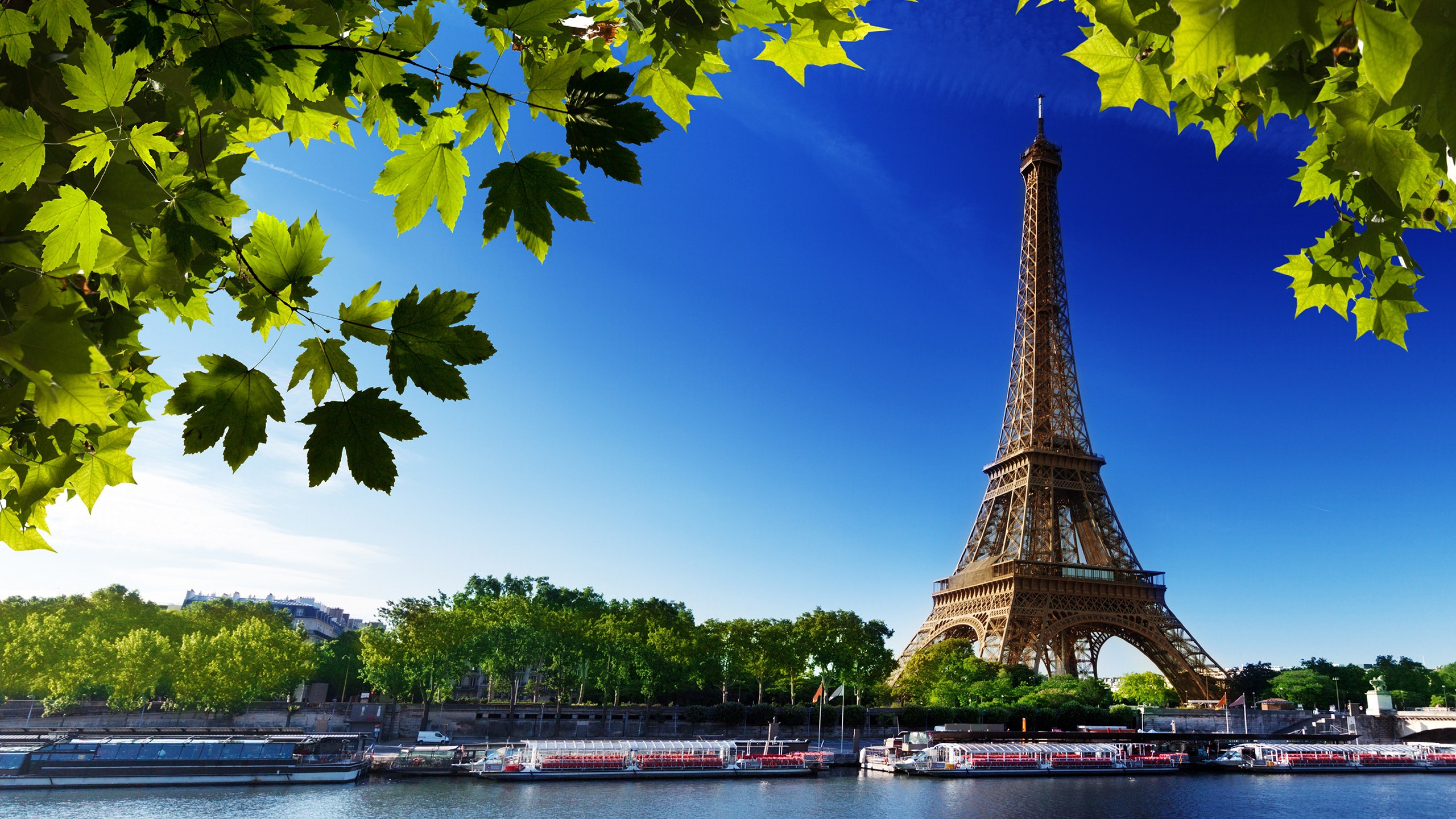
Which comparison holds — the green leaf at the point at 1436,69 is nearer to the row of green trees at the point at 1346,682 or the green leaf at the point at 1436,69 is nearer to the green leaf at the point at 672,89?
the green leaf at the point at 672,89

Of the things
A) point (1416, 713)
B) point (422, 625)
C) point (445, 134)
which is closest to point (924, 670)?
point (422, 625)

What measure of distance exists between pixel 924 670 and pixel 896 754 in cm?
884

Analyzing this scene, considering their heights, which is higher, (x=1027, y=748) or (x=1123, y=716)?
(x=1123, y=716)

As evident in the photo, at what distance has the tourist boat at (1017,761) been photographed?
4116 cm

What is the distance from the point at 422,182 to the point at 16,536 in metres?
1.71

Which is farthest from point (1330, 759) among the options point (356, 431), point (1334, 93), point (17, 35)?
point (17, 35)

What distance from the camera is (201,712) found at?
50.3 m

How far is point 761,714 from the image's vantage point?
5031cm

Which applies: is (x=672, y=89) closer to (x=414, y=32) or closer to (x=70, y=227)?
(x=414, y=32)

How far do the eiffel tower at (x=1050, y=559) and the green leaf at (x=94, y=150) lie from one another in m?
54.6

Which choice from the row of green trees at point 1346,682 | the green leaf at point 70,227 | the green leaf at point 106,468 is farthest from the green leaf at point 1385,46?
the row of green trees at point 1346,682

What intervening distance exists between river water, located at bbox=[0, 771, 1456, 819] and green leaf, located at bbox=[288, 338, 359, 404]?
93.7ft

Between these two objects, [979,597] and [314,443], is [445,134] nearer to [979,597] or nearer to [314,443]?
[314,443]

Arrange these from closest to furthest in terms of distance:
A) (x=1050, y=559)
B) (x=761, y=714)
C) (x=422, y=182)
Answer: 1. (x=422, y=182)
2. (x=761, y=714)
3. (x=1050, y=559)
